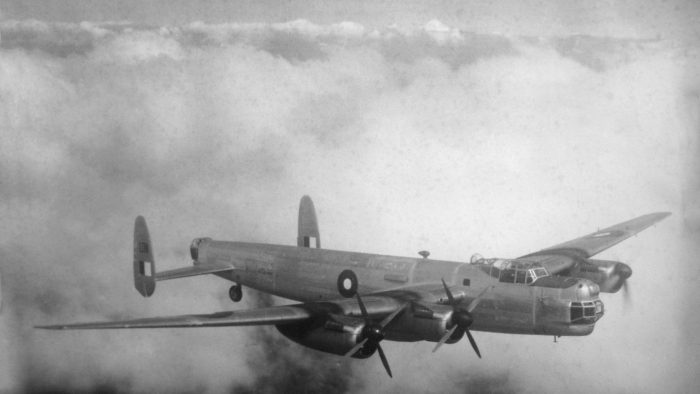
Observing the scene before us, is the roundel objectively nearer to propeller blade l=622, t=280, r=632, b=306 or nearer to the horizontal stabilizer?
the horizontal stabilizer

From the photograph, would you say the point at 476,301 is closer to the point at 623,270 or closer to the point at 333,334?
the point at 333,334

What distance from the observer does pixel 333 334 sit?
9062 millimetres

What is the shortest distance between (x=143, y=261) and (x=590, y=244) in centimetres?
866

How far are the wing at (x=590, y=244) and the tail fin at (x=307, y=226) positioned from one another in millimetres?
4660

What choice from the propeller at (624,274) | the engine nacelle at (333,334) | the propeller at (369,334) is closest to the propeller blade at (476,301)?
the propeller at (369,334)

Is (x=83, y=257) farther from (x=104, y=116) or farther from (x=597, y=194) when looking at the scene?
(x=597, y=194)

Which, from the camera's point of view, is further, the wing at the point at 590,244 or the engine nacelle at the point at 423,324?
the wing at the point at 590,244

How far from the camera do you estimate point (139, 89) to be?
525 inches

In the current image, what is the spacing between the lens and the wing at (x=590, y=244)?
11844 millimetres

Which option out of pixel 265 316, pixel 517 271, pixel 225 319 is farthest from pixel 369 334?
pixel 517 271

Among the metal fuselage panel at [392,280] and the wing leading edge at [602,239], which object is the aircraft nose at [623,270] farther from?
the metal fuselage panel at [392,280]

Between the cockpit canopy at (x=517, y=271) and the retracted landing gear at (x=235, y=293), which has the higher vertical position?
the cockpit canopy at (x=517, y=271)

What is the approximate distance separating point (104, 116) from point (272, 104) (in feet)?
11.3

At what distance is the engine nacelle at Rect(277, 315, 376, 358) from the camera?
8984 mm
